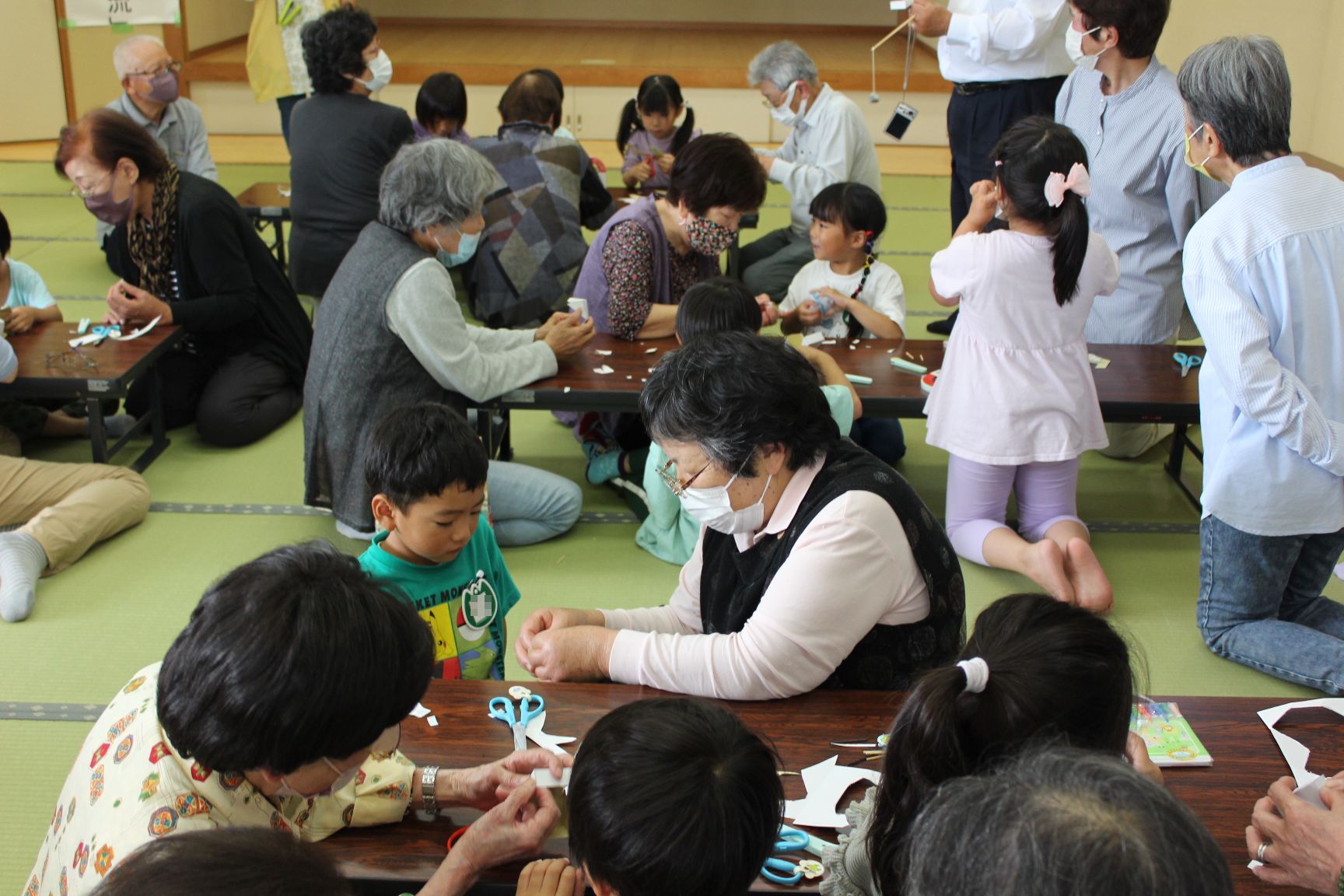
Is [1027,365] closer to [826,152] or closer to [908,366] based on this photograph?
[908,366]

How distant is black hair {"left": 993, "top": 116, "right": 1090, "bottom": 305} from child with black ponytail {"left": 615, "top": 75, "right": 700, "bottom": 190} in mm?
2731

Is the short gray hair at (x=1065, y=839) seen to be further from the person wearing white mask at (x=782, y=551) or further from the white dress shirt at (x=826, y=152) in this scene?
the white dress shirt at (x=826, y=152)

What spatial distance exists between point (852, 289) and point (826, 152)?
1195 mm

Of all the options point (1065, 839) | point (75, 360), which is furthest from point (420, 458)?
point (75, 360)

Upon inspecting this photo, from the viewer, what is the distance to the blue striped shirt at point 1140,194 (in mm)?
3662

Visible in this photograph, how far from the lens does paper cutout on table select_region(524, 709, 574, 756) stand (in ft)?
5.52

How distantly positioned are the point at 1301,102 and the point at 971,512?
4394 millimetres

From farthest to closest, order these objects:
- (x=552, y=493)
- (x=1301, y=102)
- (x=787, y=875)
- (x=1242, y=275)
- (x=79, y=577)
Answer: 1. (x=1301, y=102)
2. (x=552, y=493)
3. (x=79, y=577)
4. (x=1242, y=275)
5. (x=787, y=875)

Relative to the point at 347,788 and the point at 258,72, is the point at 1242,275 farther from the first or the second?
the point at 258,72

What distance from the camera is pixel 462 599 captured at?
2.12 meters

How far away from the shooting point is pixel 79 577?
3.18 meters

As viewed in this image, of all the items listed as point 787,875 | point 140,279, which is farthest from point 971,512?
point 140,279

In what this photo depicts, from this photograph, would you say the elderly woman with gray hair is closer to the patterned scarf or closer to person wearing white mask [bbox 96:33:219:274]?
the patterned scarf

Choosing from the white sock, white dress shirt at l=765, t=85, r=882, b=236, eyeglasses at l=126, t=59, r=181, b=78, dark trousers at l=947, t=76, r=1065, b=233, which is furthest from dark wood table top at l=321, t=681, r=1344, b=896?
eyeglasses at l=126, t=59, r=181, b=78
